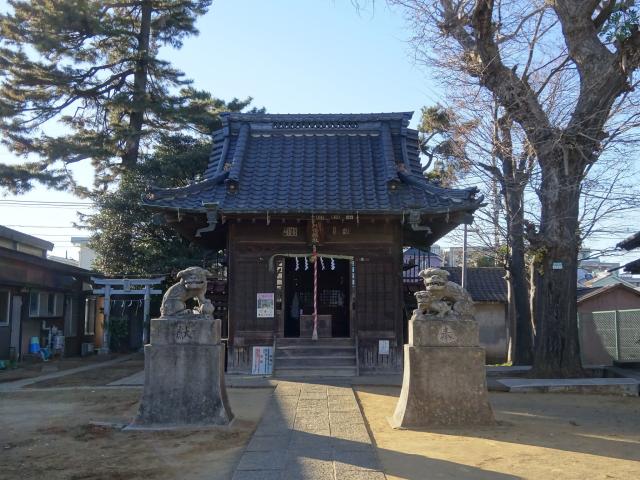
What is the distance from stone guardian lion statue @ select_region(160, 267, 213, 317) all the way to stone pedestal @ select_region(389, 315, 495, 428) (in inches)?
122

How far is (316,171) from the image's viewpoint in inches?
634

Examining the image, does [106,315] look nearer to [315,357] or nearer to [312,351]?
[312,351]

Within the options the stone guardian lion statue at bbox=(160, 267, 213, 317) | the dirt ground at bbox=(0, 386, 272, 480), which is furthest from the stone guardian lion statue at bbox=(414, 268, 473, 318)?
the stone guardian lion statue at bbox=(160, 267, 213, 317)

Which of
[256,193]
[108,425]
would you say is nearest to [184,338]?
[108,425]

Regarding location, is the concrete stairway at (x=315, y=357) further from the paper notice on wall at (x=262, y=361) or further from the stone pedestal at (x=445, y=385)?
the stone pedestal at (x=445, y=385)

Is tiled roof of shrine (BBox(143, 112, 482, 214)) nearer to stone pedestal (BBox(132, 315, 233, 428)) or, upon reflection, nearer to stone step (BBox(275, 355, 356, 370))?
stone step (BBox(275, 355, 356, 370))

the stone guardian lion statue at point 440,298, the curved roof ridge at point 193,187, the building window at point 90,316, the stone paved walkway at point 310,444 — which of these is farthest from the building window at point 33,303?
the stone guardian lion statue at point 440,298

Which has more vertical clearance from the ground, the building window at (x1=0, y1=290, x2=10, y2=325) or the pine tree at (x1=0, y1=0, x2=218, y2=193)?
the pine tree at (x1=0, y1=0, x2=218, y2=193)

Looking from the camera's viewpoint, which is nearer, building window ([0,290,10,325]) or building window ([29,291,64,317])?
building window ([0,290,10,325])

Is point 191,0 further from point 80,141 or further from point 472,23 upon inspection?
point 472,23

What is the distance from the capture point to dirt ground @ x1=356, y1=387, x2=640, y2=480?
6152mm

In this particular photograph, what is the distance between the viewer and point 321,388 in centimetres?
1200

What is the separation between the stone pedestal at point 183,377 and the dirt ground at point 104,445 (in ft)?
1.05

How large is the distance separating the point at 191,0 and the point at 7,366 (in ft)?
62.7
